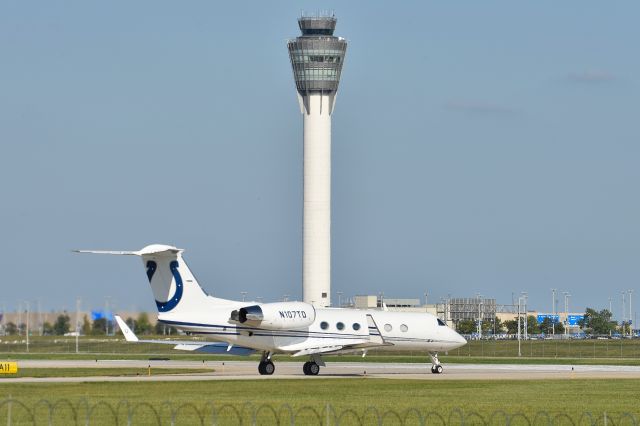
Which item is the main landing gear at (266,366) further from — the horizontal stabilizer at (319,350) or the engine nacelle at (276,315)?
the engine nacelle at (276,315)

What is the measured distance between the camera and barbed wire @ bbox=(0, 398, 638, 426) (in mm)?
39281

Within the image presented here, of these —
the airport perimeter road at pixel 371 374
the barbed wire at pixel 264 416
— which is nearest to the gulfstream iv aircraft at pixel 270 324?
the airport perimeter road at pixel 371 374

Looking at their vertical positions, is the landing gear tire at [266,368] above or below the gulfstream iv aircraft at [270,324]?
below

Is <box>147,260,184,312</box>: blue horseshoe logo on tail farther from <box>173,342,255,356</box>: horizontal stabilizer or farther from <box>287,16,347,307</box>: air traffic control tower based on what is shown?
<box>287,16,347,307</box>: air traffic control tower

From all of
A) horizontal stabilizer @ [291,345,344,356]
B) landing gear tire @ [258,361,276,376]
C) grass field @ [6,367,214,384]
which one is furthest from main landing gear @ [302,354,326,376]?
grass field @ [6,367,214,384]

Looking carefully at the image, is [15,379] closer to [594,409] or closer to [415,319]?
[415,319]

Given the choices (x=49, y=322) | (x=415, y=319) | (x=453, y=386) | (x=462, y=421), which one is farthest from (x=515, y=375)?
(x=49, y=322)

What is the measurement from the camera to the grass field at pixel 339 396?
4312 cm

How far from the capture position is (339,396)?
5078 centimetres

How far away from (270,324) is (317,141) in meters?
103

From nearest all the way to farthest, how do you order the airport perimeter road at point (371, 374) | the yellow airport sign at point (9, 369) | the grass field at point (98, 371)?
the airport perimeter road at point (371, 374) → the yellow airport sign at point (9, 369) → the grass field at point (98, 371)

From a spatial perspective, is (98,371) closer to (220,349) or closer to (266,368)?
(220,349)

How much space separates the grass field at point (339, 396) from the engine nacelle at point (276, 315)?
5.02 metres

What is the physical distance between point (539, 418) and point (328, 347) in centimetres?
2606
